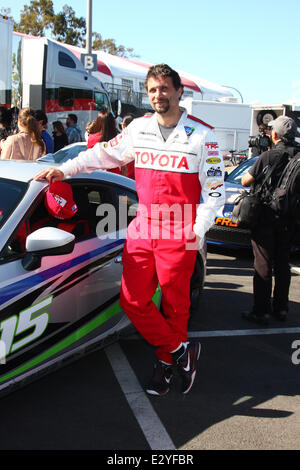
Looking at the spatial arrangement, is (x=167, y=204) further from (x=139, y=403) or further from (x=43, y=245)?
(x=139, y=403)

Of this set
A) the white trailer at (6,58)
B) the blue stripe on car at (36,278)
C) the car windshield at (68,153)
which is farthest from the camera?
the white trailer at (6,58)

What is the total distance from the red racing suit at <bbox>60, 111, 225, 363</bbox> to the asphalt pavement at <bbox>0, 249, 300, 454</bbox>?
0.43 m

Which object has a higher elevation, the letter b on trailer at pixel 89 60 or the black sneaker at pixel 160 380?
the letter b on trailer at pixel 89 60

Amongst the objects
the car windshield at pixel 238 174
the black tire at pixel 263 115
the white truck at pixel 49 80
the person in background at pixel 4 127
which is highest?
the white truck at pixel 49 80

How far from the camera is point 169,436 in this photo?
9.34 feet

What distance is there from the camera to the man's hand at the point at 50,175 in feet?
10.3

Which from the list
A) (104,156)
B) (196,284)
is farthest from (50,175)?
(196,284)

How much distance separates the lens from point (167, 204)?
122 inches

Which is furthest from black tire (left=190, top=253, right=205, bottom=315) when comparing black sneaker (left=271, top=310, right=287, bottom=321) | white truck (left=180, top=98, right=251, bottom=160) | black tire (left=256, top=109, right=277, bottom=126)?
white truck (left=180, top=98, right=251, bottom=160)

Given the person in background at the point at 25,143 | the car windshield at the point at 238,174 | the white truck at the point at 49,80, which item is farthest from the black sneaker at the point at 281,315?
the white truck at the point at 49,80

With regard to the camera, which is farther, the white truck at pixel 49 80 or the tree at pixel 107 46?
the tree at pixel 107 46

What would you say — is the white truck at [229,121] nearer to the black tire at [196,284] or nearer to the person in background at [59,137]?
the person in background at [59,137]

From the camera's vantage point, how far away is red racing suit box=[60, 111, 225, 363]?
3.09 metres
